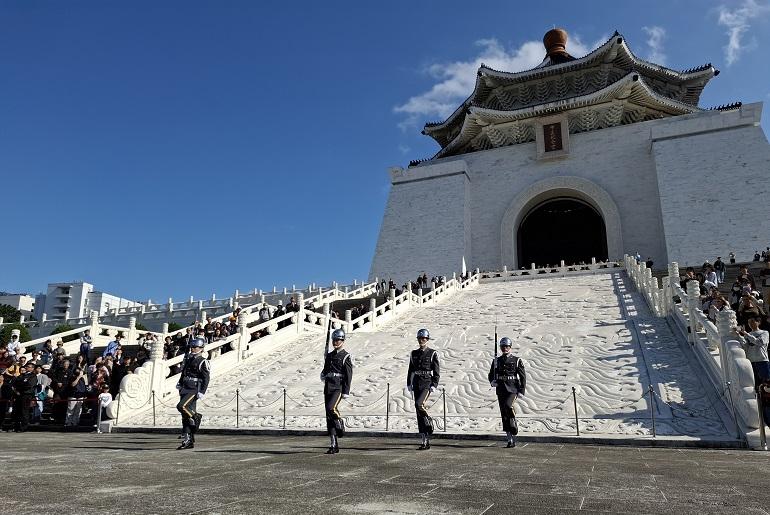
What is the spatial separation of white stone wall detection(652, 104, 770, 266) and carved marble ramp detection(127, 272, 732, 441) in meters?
10.8

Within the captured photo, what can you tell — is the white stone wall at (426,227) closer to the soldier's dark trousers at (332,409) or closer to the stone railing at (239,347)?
the stone railing at (239,347)

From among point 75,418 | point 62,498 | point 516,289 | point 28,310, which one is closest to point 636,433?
point 62,498

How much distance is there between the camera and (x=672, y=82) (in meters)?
30.3

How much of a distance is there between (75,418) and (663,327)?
36.9ft

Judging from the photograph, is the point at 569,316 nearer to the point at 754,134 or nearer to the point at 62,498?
the point at 62,498

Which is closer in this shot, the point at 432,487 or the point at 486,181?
the point at 432,487

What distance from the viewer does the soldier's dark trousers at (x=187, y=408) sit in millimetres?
5938

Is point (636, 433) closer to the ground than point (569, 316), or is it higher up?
closer to the ground

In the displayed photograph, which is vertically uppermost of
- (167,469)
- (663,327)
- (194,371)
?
(663,327)

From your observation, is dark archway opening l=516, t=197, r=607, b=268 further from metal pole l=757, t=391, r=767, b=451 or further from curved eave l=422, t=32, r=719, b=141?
metal pole l=757, t=391, r=767, b=451

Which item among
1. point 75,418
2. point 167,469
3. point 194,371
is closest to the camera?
point 167,469

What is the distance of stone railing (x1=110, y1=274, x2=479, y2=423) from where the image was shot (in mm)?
9289

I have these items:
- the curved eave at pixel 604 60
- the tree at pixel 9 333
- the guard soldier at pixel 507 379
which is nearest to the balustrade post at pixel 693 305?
the guard soldier at pixel 507 379

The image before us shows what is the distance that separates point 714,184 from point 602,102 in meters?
6.81
